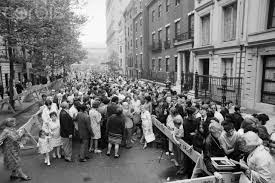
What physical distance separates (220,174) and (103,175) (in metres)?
3.31

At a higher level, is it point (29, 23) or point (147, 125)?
point (29, 23)

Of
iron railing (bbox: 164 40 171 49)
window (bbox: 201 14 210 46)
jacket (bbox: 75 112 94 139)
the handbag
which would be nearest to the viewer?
the handbag

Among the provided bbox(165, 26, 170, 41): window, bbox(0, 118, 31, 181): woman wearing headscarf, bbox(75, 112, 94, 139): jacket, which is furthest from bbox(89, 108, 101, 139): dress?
bbox(165, 26, 170, 41): window

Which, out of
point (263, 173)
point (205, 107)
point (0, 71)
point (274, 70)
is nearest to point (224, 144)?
point (263, 173)

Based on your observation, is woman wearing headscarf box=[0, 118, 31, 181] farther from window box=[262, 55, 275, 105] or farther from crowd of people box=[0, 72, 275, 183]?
window box=[262, 55, 275, 105]

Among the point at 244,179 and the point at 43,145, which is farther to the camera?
the point at 43,145

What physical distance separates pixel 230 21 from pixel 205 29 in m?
3.27

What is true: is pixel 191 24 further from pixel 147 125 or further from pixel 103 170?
pixel 103 170

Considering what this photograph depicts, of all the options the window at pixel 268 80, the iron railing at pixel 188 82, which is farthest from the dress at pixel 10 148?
the iron railing at pixel 188 82

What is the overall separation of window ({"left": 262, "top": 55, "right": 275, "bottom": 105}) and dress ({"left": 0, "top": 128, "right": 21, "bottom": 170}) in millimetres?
11852

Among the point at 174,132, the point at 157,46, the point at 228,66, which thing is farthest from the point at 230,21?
the point at 157,46

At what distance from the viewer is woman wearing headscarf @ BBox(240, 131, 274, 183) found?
3.36 m

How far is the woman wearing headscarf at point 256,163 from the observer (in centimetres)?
336

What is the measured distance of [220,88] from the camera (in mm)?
13906
